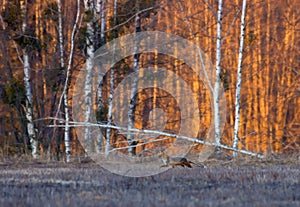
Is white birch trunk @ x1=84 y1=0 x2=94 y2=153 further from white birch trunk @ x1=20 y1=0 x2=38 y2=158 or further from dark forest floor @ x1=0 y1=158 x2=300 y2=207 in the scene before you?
dark forest floor @ x1=0 y1=158 x2=300 y2=207

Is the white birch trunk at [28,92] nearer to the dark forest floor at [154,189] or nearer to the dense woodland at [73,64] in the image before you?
the dense woodland at [73,64]

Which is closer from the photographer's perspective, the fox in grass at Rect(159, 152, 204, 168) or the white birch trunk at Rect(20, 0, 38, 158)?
the fox in grass at Rect(159, 152, 204, 168)

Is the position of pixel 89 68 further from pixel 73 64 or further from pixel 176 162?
pixel 176 162

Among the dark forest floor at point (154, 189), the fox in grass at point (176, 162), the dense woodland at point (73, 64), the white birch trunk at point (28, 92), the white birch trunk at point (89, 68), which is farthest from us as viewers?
the white birch trunk at point (28, 92)

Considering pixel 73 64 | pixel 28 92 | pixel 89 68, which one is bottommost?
pixel 28 92

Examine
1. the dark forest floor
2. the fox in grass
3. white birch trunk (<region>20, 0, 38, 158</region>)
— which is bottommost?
the dark forest floor

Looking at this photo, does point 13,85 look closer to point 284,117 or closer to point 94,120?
point 94,120

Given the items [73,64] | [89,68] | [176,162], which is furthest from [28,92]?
[176,162]

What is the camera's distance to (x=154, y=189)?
25.6 ft

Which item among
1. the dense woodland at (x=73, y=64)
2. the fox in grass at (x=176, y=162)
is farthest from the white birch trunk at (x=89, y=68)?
the fox in grass at (x=176, y=162)

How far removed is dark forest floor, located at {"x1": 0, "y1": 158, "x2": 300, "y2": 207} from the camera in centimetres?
652

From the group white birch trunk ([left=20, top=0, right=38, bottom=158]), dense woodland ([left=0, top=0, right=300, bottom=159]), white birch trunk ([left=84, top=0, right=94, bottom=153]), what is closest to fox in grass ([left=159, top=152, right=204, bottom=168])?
dense woodland ([left=0, top=0, right=300, bottom=159])

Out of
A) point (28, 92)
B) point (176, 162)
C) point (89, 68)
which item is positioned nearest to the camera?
point (176, 162)

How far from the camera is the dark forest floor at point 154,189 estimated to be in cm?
652
